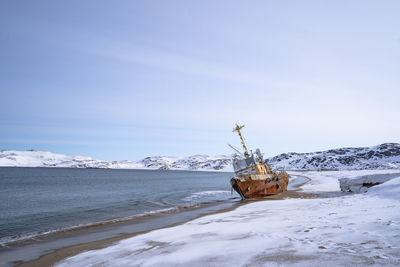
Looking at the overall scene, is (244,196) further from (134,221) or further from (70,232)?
(70,232)

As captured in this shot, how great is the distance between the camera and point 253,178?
2862cm

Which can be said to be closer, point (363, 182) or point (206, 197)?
point (363, 182)

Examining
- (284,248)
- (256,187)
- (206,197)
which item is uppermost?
(284,248)

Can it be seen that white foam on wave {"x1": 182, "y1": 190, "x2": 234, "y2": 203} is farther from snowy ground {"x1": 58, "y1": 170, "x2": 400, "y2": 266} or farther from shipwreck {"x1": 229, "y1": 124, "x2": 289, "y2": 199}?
snowy ground {"x1": 58, "y1": 170, "x2": 400, "y2": 266}

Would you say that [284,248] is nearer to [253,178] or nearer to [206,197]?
[253,178]

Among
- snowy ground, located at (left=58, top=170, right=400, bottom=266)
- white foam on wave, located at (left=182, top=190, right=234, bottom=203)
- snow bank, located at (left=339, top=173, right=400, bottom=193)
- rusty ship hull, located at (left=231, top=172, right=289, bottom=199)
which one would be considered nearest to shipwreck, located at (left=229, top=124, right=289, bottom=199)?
rusty ship hull, located at (left=231, top=172, right=289, bottom=199)

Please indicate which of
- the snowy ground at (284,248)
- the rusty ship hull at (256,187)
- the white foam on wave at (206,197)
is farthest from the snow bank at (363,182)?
the snowy ground at (284,248)

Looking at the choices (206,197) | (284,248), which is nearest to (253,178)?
(206,197)

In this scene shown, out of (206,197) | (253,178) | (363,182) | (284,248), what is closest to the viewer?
(284,248)

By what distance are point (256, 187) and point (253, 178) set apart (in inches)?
54.3

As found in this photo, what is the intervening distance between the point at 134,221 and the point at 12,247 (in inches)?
312

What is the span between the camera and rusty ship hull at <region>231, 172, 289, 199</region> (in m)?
28.6

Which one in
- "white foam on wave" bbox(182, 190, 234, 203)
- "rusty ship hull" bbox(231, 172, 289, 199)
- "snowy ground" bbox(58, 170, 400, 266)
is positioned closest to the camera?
"snowy ground" bbox(58, 170, 400, 266)

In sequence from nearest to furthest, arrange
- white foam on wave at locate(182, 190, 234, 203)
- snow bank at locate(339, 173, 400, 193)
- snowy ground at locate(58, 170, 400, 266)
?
snowy ground at locate(58, 170, 400, 266)
snow bank at locate(339, 173, 400, 193)
white foam on wave at locate(182, 190, 234, 203)
